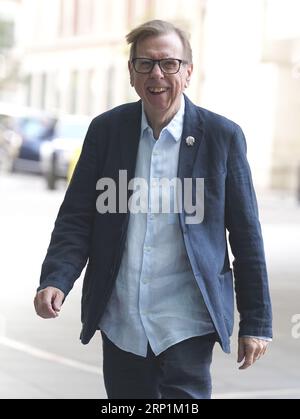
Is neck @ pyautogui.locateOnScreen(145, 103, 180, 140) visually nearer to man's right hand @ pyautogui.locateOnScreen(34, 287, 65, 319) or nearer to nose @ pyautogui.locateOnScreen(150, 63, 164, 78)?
nose @ pyautogui.locateOnScreen(150, 63, 164, 78)

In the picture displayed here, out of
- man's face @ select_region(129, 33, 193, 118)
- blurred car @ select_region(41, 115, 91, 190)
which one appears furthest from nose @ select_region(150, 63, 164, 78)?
blurred car @ select_region(41, 115, 91, 190)

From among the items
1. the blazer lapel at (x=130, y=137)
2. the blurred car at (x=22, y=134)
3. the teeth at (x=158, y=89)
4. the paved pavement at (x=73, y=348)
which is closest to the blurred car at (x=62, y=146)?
the blurred car at (x=22, y=134)

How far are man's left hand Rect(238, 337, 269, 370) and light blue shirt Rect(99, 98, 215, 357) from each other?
0.39 feet

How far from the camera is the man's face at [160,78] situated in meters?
2.63

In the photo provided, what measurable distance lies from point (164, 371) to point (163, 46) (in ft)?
2.67

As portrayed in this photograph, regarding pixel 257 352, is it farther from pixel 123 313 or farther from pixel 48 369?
pixel 48 369

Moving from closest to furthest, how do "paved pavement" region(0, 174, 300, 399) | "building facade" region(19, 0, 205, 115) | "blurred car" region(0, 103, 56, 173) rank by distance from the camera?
"paved pavement" region(0, 174, 300, 399) → "blurred car" region(0, 103, 56, 173) → "building facade" region(19, 0, 205, 115)

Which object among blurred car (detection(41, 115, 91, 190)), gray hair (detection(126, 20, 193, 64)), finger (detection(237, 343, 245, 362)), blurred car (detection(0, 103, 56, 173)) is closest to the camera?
gray hair (detection(126, 20, 193, 64))

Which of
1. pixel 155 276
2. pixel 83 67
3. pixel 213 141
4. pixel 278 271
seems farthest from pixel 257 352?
pixel 83 67

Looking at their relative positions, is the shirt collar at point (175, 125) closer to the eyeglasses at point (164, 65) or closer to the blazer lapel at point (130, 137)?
the blazer lapel at point (130, 137)

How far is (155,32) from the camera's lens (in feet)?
8.59

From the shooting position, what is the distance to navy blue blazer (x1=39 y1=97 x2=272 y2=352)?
2643 mm

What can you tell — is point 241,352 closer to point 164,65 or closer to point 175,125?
point 175,125

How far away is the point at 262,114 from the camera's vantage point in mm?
9992
